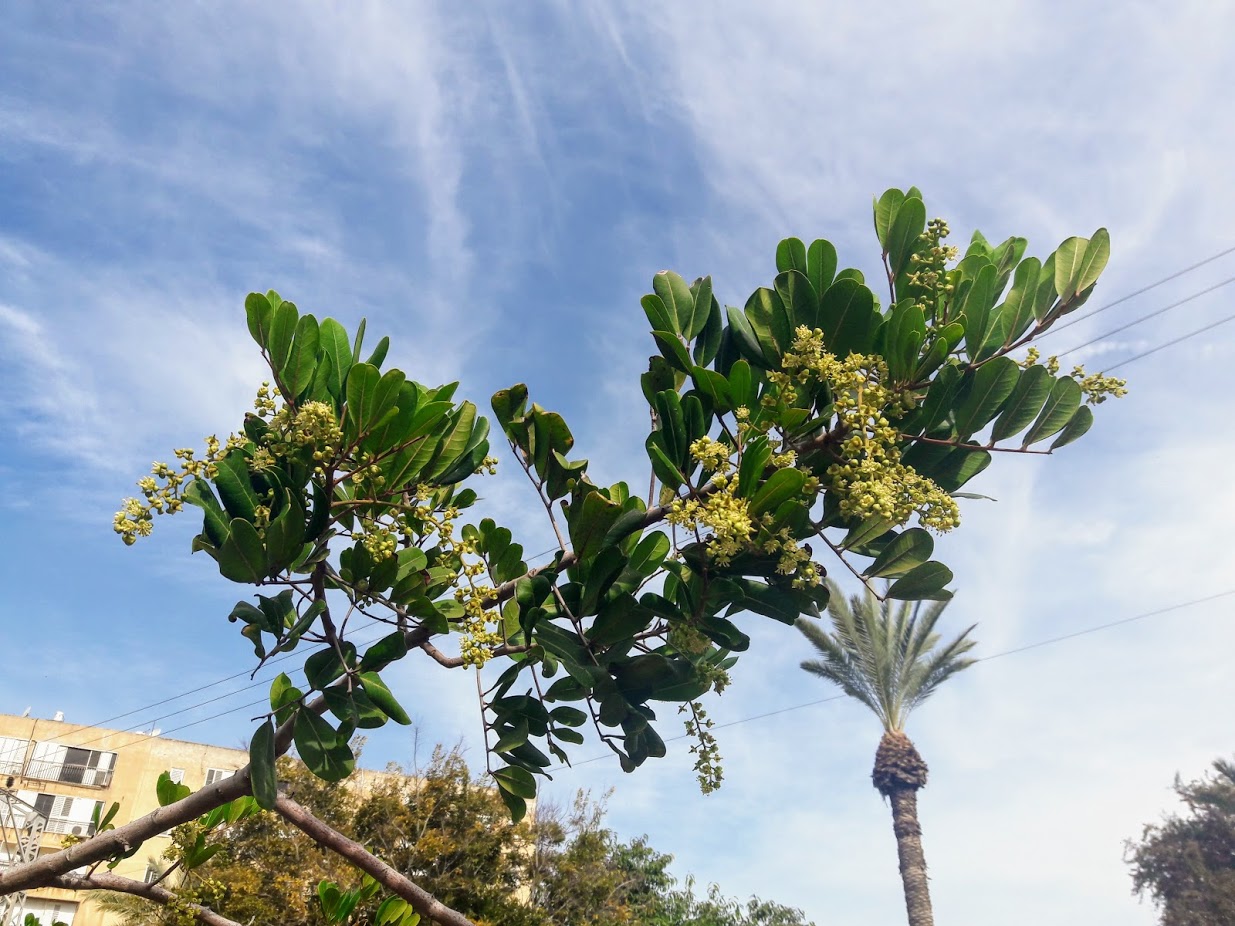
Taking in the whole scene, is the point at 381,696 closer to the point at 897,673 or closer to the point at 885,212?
the point at 885,212

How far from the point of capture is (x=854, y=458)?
2.59 m

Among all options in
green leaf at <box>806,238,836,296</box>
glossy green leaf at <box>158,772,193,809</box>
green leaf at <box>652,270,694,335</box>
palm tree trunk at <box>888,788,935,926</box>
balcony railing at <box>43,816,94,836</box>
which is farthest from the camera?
balcony railing at <box>43,816,94,836</box>

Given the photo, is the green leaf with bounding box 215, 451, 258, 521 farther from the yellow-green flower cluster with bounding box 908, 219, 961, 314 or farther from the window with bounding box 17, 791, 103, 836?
the window with bounding box 17, 791, 103, 836

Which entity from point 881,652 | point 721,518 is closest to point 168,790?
point 721,518

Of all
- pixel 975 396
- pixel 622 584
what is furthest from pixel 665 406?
pixel 975 396

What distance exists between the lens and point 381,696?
2.75 metres

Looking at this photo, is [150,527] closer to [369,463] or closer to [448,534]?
[369,463]

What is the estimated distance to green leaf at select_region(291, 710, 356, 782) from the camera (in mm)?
2764

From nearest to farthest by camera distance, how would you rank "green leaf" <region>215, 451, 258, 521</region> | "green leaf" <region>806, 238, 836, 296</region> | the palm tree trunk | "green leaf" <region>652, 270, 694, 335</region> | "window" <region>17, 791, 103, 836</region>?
"green leaf" <region>215, 451, 258, 521</region> < "green leaf" <region>806, 238, 836, 296</region> < "green leaf" <region>652, 270, 694, 335</region> < the palm tree trunk < "window" <region>17, 791, 103, 836</region>

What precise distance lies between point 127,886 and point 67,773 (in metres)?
39.0

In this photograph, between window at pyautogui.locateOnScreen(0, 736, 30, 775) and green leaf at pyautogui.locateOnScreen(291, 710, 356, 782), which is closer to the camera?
green leaf at pyautogui.locateOnScreen(291, 710, 356, 782)

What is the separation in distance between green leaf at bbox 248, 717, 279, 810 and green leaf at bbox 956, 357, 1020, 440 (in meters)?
2.26

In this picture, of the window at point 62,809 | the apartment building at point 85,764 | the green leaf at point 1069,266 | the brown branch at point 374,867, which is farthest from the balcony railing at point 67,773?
the green leaf at point 1069,266

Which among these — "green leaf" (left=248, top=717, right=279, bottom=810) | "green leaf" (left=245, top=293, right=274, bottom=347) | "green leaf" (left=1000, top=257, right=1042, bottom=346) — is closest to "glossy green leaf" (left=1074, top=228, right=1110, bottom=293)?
"green leaf" (left=1000, top=257, right=1042, bottom=346)
